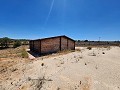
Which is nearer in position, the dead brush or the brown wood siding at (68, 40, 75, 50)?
the dead brush

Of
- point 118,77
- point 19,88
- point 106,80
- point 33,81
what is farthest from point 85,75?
point 19,88

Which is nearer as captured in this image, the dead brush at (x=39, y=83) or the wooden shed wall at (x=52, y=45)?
the dead brush at (x=39, y=83)

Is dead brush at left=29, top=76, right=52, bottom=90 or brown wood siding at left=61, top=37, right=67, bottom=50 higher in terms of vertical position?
brown wood siding at left=61, top=37, right=67, bottom=50

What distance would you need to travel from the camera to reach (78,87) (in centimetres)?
930

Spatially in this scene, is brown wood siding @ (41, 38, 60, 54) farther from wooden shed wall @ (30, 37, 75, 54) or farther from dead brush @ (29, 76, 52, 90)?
dead brush @ (29, 76, 52, 90)

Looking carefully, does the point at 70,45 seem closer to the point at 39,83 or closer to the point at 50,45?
the point at 50,45

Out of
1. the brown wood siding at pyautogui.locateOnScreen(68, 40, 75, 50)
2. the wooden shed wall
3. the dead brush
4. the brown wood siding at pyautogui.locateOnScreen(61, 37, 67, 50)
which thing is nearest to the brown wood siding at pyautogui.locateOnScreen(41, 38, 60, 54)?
the wooden shed wall

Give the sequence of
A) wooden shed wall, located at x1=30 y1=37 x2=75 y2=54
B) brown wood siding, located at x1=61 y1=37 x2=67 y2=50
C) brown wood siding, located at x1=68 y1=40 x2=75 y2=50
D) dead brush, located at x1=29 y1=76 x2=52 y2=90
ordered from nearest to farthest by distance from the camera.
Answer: dead brush, located at x1=29 y1=76 x2=52 y2=90, wooden shed wall, located at x1=30 y1=37 x2=75 y2=54, brown wood siding, located at x1=61 y1=37 x2=67 y2=50, brown wood siding, located at x1=68 y1=40 x2=75 y2=50

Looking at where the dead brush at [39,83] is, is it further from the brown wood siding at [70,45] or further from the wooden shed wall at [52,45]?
the brown wood siding at [70,45]

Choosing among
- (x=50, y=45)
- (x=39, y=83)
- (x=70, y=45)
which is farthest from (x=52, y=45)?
(x=39, y=83)

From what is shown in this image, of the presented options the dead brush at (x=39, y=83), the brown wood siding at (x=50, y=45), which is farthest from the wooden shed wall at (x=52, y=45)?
the dead brush at (x=39, y=83)

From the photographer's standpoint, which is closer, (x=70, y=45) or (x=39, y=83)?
(x=39, y=83)

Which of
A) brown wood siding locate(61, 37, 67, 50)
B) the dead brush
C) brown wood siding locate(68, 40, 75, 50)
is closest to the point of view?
the dead brush

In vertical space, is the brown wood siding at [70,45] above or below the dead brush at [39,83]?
above
